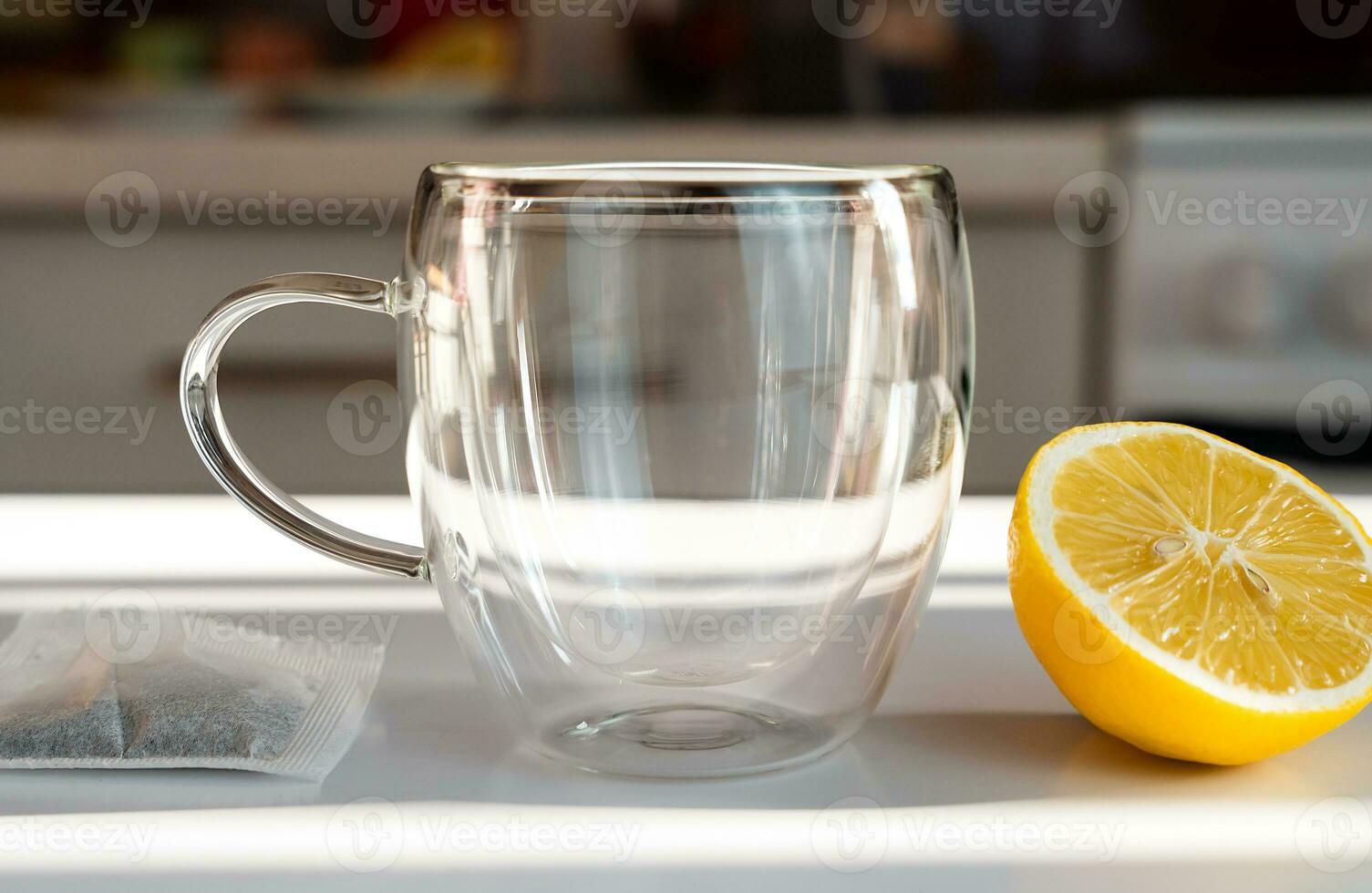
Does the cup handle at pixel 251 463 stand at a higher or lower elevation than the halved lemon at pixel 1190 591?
higher

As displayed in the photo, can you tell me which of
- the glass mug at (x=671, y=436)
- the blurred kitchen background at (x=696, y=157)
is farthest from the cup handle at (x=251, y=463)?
the blurred kitchen background at (x=696, y=157)

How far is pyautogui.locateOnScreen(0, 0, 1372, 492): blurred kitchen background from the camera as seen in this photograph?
7.29 feet

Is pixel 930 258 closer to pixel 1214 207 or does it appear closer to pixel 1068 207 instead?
pixel 1068 207

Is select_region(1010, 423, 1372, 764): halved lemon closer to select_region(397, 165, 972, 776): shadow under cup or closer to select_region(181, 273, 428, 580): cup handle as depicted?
select_region(397, 165, 972, 776): shadow under cup

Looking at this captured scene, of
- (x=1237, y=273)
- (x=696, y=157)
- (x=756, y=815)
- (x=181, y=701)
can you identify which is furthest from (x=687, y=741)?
(x=1237, y=273)

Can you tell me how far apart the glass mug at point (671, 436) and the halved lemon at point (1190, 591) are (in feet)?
0.17

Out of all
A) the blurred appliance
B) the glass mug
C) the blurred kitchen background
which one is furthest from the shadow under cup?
the blurred appliance

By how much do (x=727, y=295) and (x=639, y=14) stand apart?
226 centimetres

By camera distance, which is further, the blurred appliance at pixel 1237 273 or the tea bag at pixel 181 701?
the blurred appliance at pixel 1237 273

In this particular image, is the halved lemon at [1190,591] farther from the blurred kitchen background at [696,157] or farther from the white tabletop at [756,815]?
the blurred kitchen background at [696,157]

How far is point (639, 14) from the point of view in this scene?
8.49 ft

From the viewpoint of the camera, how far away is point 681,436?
1.49 ft

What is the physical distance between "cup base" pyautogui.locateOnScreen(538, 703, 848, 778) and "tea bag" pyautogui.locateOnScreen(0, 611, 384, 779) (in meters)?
0.08

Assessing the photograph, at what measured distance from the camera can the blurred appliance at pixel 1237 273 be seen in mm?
2336
